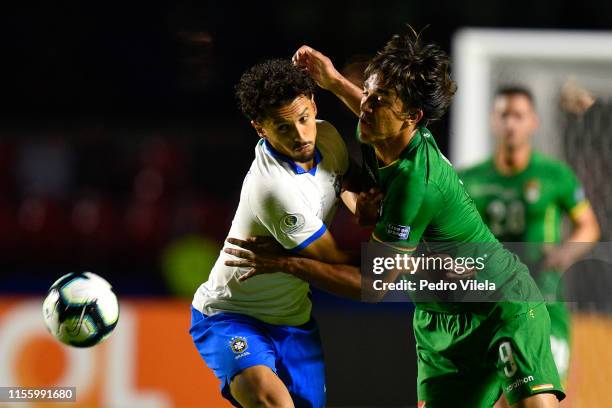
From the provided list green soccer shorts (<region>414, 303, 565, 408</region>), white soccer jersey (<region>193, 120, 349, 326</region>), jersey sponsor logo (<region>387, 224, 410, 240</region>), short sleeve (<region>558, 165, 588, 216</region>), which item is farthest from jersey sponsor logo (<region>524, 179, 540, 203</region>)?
jersey sponsor logo (<region>387, 224, 410, 240</region>)

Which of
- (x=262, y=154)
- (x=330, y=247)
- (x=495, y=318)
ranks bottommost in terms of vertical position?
(x=495, y=318)

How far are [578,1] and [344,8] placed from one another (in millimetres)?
1911

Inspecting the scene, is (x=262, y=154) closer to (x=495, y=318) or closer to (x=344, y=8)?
(x=495, y=318)

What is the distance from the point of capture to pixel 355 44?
789cm

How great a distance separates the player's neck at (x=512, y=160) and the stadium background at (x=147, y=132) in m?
1.13

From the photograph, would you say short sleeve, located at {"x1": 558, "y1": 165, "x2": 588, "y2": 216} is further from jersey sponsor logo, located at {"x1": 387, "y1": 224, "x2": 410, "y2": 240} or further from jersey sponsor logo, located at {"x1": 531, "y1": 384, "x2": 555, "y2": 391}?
jersey sponsor logo, located at {"x1": 387, "y1": 224, "x2": 410, "y2": 240}

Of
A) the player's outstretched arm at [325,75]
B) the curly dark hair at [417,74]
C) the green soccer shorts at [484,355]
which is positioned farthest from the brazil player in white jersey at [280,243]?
the green soccer shorts at [484,355]

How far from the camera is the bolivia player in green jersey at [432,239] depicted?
3217 mm

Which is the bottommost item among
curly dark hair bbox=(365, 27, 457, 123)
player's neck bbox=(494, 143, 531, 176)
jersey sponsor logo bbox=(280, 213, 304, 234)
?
jersey sponsor logo bbox=(280, 213, 304, 234)

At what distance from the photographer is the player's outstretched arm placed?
345 cm

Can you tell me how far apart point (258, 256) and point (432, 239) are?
59cm

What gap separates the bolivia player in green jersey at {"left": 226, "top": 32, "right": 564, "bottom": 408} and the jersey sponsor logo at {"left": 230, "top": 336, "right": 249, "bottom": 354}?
0.26 m

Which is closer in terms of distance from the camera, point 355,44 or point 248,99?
point 248,99

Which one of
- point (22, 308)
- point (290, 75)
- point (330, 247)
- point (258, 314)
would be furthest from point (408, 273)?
point (22, 308)
